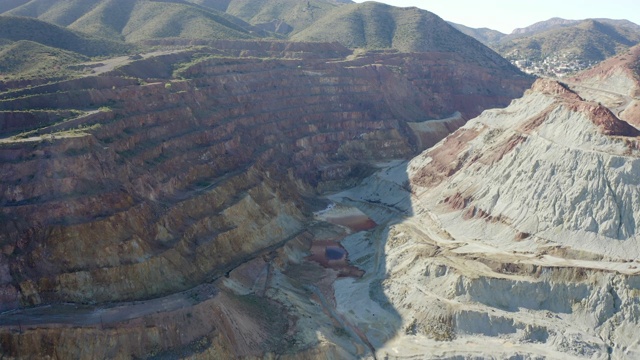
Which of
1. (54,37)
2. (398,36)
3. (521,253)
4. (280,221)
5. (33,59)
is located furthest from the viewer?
(398,36)

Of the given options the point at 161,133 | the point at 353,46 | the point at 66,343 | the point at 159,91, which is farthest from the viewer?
the point at 353,46

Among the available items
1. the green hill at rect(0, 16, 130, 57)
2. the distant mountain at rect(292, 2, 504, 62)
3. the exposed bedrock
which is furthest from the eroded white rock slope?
the distant mountain at rect(292, 2, 504, 62)

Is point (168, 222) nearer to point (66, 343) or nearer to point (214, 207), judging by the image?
point (214, 207)

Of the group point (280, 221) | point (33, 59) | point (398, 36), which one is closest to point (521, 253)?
point (280, 221)

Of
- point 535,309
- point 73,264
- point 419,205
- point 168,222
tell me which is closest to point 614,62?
point 419,205

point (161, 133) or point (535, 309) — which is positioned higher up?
point (161, 133)

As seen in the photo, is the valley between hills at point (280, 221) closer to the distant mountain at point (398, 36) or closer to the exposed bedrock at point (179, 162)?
the exposed bedrock at point (179, 162)

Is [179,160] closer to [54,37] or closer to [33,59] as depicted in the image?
[33,59]
